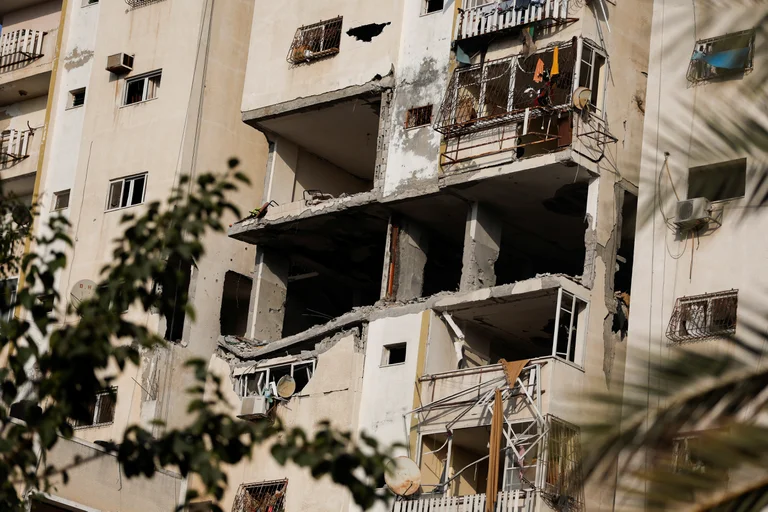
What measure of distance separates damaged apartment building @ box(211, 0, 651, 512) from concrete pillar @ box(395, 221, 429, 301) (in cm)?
5

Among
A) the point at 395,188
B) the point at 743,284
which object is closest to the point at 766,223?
the point at 743,284

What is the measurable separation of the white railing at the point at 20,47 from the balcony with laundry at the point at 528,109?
15.8 metres

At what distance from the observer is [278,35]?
34.4 meters

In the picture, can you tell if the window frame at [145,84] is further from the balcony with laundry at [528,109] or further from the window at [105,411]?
the balcony with laundry at [528,109]

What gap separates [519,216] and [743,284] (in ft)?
21.8

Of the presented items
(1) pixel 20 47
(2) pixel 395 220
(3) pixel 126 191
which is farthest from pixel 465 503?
(1) pixel 20 47

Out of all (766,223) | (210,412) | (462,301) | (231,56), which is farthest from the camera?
(231,56)

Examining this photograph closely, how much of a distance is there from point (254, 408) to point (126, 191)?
782 centimetres

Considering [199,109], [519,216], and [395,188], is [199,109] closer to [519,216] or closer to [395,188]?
[395,188]

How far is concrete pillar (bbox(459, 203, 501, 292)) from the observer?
29.9 meters

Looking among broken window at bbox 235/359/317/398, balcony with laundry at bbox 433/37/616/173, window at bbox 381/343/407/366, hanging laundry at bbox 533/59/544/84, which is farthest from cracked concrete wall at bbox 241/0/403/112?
broken window at bbox 235/359/317/398

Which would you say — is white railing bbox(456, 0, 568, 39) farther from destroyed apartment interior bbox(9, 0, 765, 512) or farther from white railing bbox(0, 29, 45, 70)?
white railing bbox(0, 29, 45, 70)

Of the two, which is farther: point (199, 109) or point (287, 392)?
point (199, 109)

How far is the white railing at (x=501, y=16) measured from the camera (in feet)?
96.2
